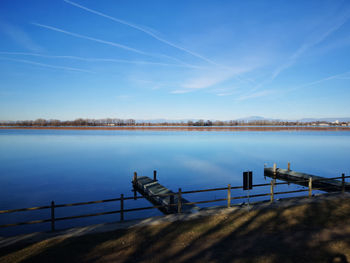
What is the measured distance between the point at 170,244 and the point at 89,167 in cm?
4015

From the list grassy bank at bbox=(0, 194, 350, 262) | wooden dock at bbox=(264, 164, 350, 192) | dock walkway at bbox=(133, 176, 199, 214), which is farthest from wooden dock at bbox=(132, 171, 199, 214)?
wooden dock at bbox=(264, 164, 350, 192)

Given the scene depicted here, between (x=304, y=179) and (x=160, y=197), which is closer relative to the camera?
(x=160, y=197)

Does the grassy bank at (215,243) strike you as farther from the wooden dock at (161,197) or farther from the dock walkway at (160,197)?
the dock walkway at (160,197)

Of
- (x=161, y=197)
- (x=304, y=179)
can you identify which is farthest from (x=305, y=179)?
(x=161, y=197)

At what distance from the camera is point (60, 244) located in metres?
8.02

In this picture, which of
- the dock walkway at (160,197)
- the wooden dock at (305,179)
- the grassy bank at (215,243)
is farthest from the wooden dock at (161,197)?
the wooden dock at (305,179)

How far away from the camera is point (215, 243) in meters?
8.12

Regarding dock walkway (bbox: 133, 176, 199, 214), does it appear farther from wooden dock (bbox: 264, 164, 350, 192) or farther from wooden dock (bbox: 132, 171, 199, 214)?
wooden dock (bbox: 264, 164, 350, 192)

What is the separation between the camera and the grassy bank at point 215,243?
715cm

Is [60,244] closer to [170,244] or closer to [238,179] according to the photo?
[170,244]

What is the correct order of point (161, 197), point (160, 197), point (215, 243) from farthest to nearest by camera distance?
point (160, 197) → point (161, 197) → point (215, 243)

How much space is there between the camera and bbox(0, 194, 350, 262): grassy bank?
23.5 ft

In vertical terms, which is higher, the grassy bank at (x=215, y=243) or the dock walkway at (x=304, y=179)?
the grassy bank at (x=215, y=243)

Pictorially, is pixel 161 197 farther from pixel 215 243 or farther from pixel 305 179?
pixel 305 179
